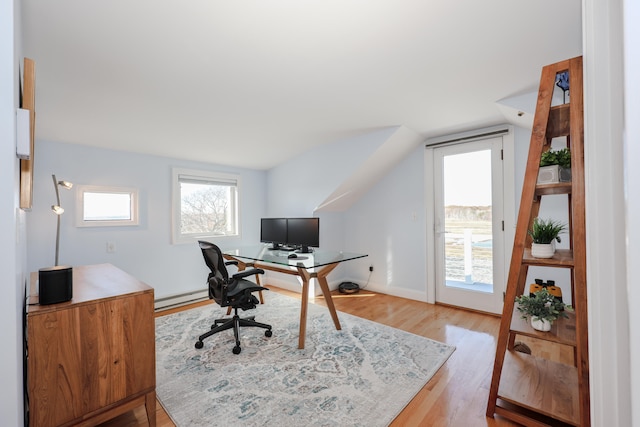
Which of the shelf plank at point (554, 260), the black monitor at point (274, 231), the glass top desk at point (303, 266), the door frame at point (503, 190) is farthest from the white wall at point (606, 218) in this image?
the black monitor at point (274, 231)

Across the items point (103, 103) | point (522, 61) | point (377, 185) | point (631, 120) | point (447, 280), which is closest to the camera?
point (631, 120)

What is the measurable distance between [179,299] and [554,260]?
144 inches

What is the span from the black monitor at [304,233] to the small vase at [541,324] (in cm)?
213

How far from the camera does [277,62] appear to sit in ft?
5.96

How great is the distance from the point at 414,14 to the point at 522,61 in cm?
94

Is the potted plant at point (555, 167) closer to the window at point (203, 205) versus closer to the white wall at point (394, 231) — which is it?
the white wall at point (394, 231)

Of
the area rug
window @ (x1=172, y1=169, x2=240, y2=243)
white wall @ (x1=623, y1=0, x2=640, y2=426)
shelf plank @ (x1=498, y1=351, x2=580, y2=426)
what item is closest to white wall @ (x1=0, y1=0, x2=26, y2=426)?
the area rug

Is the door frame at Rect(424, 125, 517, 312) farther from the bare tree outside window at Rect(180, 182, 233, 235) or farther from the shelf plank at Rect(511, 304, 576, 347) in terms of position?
the bare tree outside window at Rect(180, 182, 233, 235)

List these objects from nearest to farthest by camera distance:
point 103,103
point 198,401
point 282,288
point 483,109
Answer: point 198,401 → point 103,103 → point 483,109 → point 282,288

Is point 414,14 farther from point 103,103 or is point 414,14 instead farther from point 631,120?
point 103,103

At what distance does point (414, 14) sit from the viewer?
1.44 meters

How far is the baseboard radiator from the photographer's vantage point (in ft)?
10.6

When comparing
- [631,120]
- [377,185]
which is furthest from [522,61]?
[377,185]

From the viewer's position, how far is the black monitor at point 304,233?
3.25 m
